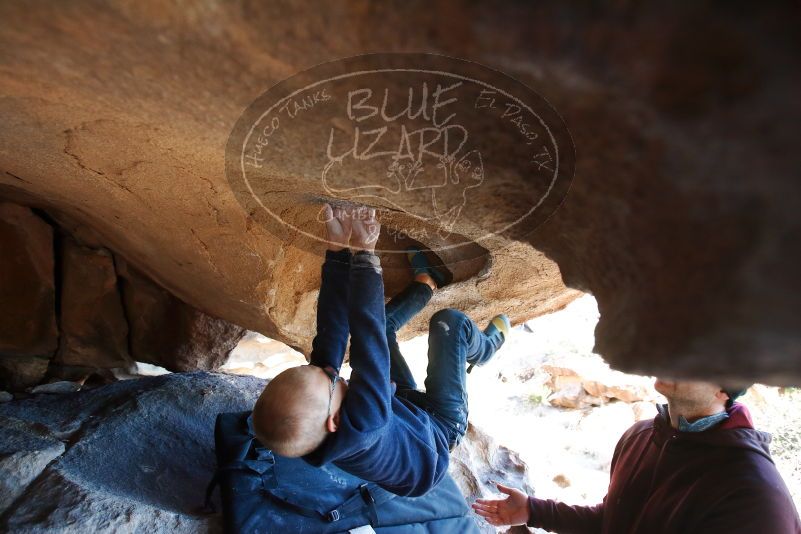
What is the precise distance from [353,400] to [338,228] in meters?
0.54

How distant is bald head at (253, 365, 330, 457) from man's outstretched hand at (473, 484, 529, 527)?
1117 millimetres

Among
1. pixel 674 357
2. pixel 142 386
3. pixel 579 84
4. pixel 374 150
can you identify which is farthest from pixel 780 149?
pixel 142 386

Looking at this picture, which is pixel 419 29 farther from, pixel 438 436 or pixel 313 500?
pixel 313 500

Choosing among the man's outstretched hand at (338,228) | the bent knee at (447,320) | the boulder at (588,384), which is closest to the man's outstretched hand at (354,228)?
the man's outstretched hand at (338,228)

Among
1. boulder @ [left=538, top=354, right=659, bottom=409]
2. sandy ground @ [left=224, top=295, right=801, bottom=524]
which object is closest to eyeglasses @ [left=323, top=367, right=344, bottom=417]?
sandy ground @ [left=224, top=295, right=801, bottom=524]

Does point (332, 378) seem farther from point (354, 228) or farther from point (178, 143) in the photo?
point (178, 143)

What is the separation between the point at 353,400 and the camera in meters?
1.53

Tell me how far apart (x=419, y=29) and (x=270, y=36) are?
222 millimetres

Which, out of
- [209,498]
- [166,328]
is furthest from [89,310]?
[209,498]

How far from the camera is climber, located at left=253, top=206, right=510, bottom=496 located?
1.49 m

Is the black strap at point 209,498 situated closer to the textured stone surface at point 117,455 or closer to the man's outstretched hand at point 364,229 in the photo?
the textured stone surface at point 117,455

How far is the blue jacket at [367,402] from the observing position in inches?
58.9

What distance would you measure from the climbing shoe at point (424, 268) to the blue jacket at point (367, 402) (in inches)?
30.4

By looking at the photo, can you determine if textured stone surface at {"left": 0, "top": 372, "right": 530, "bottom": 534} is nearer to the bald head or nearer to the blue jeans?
the bald head
